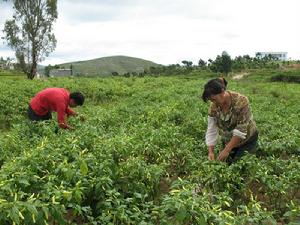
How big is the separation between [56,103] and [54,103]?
0.37ft

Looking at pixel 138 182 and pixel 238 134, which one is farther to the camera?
pixel 238 134

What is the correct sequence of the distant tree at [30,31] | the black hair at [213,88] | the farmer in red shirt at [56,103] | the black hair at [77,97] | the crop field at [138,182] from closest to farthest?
1. the crop field at [138,182]
2. the black hair at [213,88]
3. the black hair at [77,97]
4. the farmer in red shirt at [56,103]
5. the distant tree at [30,31]

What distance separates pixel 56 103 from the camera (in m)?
7.67

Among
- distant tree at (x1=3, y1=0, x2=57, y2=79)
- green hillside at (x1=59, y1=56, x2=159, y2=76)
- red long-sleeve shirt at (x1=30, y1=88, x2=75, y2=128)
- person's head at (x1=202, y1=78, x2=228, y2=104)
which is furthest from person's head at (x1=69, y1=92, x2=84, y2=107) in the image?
green hillside at (x1=59, y1=56, x2=159, y2=76)

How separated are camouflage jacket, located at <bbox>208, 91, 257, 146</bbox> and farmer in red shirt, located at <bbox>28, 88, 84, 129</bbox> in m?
2.68

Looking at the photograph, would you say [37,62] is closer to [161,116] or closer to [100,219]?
[161,116]

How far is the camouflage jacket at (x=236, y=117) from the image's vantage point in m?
5.47

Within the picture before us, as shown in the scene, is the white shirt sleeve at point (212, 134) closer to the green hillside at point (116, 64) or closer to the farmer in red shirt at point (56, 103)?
the farmer in red shirt at point (56, 103)

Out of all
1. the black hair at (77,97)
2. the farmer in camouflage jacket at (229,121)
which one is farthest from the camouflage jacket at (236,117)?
the black hair at (77,97)

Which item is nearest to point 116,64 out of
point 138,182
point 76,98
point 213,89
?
point 76,98

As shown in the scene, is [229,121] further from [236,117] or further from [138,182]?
[138,182]

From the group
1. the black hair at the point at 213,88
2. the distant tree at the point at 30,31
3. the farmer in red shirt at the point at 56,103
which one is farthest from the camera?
the distant tree at the point at 30,31

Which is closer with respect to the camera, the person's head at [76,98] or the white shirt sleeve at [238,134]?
the white shirt sleeve at [238,134]

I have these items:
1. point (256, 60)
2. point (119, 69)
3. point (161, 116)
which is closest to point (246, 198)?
point (161, 116)
